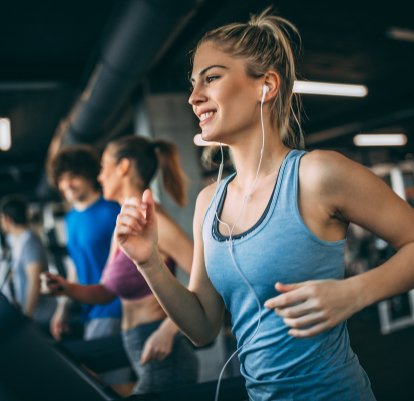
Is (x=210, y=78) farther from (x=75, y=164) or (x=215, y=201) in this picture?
(x=75, y=164)

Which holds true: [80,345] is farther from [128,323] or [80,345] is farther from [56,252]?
[56,252]

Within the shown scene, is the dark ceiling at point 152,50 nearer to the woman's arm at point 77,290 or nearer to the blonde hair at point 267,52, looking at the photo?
the woman's arm at point 77,290

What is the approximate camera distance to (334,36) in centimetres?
525

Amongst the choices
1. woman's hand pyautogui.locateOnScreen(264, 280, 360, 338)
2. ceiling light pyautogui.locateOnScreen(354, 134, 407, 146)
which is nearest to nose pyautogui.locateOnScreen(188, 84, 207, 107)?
woman's hand pyautogui.locateOnScreen(264, 280, 360, 338)

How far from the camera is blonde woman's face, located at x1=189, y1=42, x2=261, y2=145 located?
932mm

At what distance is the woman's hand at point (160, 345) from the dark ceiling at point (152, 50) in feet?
6.67

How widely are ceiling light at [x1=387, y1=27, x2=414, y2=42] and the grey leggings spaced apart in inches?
183

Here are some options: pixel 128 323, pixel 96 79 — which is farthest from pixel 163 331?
pixel 96 79

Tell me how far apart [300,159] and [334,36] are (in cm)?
485

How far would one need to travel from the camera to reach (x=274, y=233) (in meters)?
0.83

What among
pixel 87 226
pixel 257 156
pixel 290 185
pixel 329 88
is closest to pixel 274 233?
pixel 290 185

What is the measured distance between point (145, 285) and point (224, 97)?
101 cm

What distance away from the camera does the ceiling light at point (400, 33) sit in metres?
5.14

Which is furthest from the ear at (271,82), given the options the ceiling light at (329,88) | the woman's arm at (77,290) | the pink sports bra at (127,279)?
the ceiling light at (329,88)
